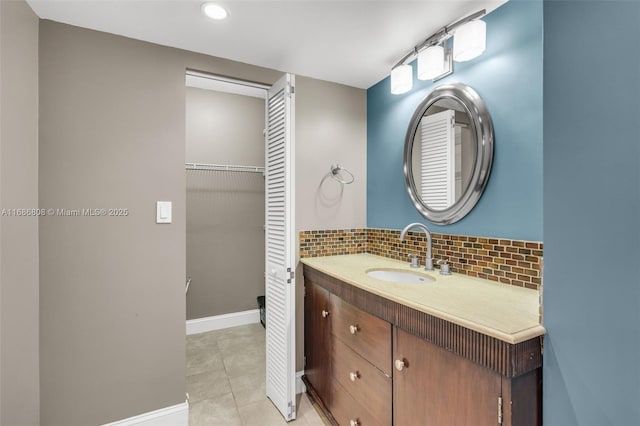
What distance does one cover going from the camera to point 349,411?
1522 millimetres

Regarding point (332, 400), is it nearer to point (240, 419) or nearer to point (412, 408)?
point (240, 419)

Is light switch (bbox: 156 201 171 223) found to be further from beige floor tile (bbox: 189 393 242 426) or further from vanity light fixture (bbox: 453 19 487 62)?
vanity light fixture (bbox: 453 19 487 62)

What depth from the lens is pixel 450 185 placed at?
1683 millimetres

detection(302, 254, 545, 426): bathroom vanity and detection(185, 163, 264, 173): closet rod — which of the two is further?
detection(185, 163, 264, 173): closet rod

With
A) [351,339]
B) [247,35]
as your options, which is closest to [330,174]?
[247,35]

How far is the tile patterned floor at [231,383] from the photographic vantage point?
71.6 inches

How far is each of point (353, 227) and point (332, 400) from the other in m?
1.19

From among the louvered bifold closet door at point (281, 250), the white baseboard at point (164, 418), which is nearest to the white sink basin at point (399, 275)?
the louvered bifold closet door at point (281, 250)

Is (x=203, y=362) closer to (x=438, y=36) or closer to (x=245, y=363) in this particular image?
(x=245, y=363)

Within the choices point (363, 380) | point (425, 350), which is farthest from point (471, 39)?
point (363, 380)

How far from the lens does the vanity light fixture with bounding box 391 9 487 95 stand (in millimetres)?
1390

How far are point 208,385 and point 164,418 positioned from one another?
0.44 metres

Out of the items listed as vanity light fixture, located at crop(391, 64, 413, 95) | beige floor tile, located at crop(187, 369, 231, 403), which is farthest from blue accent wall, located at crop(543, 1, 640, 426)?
beige floor tile, located at crop(187, 369, 231, 403)

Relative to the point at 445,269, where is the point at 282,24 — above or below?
above
